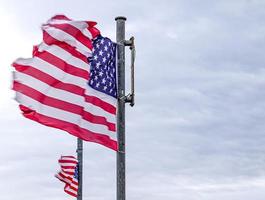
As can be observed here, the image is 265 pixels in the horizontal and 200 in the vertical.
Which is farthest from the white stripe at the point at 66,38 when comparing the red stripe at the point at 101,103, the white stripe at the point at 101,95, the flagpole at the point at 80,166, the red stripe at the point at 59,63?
the flagpole at the point at 80,166

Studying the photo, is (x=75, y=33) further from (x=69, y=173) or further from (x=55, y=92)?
(x=69, y=173)

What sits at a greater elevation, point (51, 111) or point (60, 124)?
point (51, 111)

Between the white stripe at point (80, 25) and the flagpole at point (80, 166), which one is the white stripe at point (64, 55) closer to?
the white stripe at point (80, 25)

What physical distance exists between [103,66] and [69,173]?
16.0 meters

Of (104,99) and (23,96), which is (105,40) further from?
(23,96)

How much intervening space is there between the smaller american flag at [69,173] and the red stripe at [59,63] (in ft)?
50.3

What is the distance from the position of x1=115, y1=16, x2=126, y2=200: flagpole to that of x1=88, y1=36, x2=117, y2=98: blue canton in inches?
5.3

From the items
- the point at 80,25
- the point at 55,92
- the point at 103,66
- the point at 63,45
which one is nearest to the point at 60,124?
the point at 55,92

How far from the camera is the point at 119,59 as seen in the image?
14328mm

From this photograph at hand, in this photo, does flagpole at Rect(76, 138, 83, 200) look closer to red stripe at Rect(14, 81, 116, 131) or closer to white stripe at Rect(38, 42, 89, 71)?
white stripe at Rect(38, 42, 89, 71)

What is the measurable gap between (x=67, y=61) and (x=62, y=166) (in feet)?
55.6

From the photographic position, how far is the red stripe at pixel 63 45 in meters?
13.8

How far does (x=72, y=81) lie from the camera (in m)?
13.7

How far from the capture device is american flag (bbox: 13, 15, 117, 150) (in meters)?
13.3
